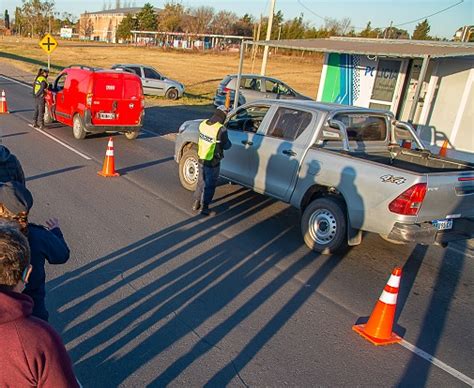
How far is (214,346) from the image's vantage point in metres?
3.49

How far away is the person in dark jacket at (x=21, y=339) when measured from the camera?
4.84 ft

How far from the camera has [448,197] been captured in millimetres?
4820

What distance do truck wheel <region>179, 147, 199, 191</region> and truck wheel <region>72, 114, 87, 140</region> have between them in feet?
13.9

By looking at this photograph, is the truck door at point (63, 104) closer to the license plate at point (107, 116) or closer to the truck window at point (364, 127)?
the license plate at point (107, 116)

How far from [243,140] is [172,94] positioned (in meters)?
14.9

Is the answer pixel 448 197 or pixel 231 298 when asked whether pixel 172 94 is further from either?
pixel 231 298

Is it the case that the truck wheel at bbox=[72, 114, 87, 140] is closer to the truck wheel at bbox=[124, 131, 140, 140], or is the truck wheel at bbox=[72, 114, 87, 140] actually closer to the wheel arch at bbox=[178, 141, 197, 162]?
the truck wheel at bbox=[124, 131, 140, 140]

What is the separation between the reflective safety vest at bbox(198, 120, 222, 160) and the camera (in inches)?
240

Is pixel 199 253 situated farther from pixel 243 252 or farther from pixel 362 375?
pixel 362 375

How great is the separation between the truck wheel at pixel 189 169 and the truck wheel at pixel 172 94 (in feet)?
45.3

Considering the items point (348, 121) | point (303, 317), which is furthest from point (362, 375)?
point (348, 121)

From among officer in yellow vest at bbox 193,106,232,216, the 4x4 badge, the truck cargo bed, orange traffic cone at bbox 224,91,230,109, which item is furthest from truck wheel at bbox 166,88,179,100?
the 4x4 badge

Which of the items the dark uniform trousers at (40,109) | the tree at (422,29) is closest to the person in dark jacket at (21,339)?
the dark uniform trousers at (40,109)

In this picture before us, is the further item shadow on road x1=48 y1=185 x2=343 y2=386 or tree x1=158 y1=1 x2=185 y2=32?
tree x1=158 y1=1 x2=185 y2=32
